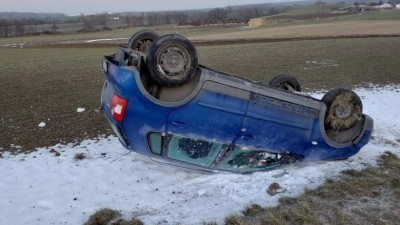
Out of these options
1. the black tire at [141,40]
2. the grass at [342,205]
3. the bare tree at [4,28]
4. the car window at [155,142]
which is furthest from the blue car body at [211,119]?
the bare tree at [4,28]

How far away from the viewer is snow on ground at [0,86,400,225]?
4.14 m

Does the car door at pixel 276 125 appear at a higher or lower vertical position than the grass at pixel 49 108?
higher

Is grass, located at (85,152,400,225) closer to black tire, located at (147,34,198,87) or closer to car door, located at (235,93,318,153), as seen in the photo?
car door, located at (235,93,318,153)

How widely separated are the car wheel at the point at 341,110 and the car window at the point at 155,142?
2058mm

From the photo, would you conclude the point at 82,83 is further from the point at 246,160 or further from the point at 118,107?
the point at 246,160

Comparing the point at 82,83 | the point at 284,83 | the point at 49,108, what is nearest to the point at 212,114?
the point at 284,83

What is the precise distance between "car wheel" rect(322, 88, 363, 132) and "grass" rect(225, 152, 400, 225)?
1.98 feet

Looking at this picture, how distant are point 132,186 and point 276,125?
179 cm

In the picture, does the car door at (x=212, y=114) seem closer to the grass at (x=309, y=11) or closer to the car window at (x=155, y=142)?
the car window at (x=155, y=142)

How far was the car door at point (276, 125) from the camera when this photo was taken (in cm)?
452

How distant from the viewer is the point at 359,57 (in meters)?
18.2

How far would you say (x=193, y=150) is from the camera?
4520 millimetres

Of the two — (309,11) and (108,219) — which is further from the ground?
(309,11)

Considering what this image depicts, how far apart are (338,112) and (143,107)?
2424 mm
